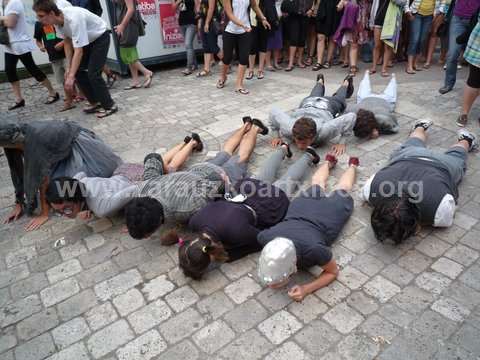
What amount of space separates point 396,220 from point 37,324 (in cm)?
250

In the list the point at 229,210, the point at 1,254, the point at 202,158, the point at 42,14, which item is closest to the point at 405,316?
the point at 229,210

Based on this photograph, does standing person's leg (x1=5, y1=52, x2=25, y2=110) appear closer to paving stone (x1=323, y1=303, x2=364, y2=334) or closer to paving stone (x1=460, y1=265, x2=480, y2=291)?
paving stone (x1=323, y1=303, x2=364, y2=334)

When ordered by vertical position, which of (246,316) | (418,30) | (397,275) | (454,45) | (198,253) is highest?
(418,30)

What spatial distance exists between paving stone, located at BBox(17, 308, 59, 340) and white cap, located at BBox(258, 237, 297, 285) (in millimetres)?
1449

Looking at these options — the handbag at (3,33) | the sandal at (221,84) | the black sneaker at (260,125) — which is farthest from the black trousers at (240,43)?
the handbag at (3,33)

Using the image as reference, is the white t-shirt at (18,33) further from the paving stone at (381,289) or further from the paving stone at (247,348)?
the paving stone at (381,289)

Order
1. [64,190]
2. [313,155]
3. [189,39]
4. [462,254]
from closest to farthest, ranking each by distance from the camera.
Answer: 1. [462,254]
2. [64,190]
3. [313,155]
4. [189,39]

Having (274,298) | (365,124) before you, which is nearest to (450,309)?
(274,298)

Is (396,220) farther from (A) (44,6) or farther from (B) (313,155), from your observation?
(A) (44,6)

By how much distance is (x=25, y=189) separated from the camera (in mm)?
3334

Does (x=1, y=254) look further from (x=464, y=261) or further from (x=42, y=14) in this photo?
(x=464, y=261)

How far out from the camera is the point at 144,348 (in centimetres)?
229

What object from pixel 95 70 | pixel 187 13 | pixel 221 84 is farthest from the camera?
pixel 187 13

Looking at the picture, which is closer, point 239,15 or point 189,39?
point 239,15
